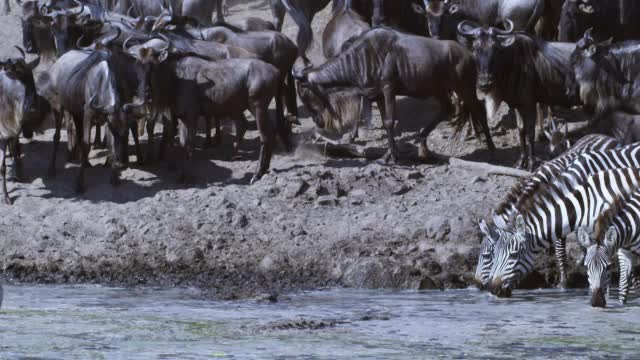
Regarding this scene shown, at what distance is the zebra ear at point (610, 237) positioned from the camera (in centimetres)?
1396

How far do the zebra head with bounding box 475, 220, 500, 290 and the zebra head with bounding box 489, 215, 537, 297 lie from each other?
10 cm

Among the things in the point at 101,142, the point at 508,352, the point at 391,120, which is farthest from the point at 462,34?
the point at 508,352

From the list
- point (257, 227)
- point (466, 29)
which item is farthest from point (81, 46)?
point (257, 227)

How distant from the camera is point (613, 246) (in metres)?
14.0

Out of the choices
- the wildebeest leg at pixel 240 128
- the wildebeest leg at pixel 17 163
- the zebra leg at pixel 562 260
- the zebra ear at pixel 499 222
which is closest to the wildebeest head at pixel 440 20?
the wildebeest leg at pixel 240 128

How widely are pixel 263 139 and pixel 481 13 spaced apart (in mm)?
4316

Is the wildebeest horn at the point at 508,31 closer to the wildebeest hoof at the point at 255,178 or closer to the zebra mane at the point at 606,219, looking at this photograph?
the wildebeest hoof at the point at 255,178

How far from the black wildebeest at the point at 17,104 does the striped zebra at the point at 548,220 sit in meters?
5.99

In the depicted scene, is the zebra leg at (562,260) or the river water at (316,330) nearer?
the river water at (316,330)

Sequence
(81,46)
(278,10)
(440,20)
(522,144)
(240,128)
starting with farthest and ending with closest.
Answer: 1. (278,10)
2. (81,46)
3. (440,20)
4. (240,128)
5. (522,144)

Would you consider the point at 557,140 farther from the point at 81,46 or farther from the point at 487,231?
the point at 81,46

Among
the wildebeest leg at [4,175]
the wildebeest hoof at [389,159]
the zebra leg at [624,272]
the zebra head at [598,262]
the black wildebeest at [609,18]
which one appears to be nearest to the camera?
the zebra head at [598,262]

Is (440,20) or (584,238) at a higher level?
(440,20)

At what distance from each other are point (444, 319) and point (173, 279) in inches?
124
